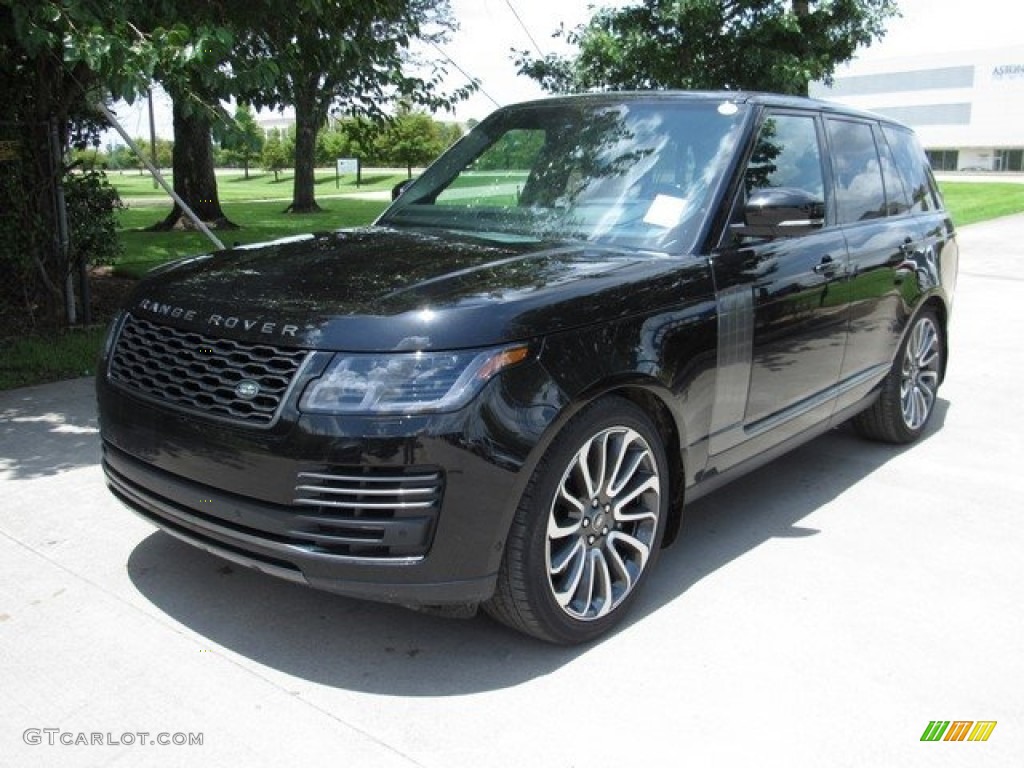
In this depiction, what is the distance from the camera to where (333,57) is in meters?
7.89

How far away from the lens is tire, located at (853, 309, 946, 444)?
5602mm

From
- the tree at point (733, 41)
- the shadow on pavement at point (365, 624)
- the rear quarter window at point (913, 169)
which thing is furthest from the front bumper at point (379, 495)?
the tree at point (733, 41)

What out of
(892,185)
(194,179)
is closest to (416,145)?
(194,179)

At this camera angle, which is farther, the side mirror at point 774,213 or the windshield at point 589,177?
the windshield at point 589,177

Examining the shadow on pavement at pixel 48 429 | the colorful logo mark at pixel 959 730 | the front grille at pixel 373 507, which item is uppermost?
the front grille at pixel 373 507

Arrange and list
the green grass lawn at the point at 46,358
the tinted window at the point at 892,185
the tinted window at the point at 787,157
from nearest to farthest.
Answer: the tinted window at the point at 787,157 < the tinted window at the point at 892,185 < the green grass lawn at the point at 46,358

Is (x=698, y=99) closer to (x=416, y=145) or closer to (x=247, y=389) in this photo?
(x=247, y=389)

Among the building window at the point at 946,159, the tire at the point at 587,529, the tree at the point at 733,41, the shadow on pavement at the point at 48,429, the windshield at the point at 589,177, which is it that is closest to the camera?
the tire at the point at 587,529

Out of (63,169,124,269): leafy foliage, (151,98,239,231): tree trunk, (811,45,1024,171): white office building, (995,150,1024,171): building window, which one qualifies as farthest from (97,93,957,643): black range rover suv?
(995,150,1024,171): building window

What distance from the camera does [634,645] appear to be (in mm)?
3449

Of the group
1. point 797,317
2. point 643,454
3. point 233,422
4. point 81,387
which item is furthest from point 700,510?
point 81,387

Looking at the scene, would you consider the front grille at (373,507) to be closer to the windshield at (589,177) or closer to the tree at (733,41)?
the windshield at (589,177)

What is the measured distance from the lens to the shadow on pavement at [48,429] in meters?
5.13

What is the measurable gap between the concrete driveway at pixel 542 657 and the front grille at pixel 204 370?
836mm
